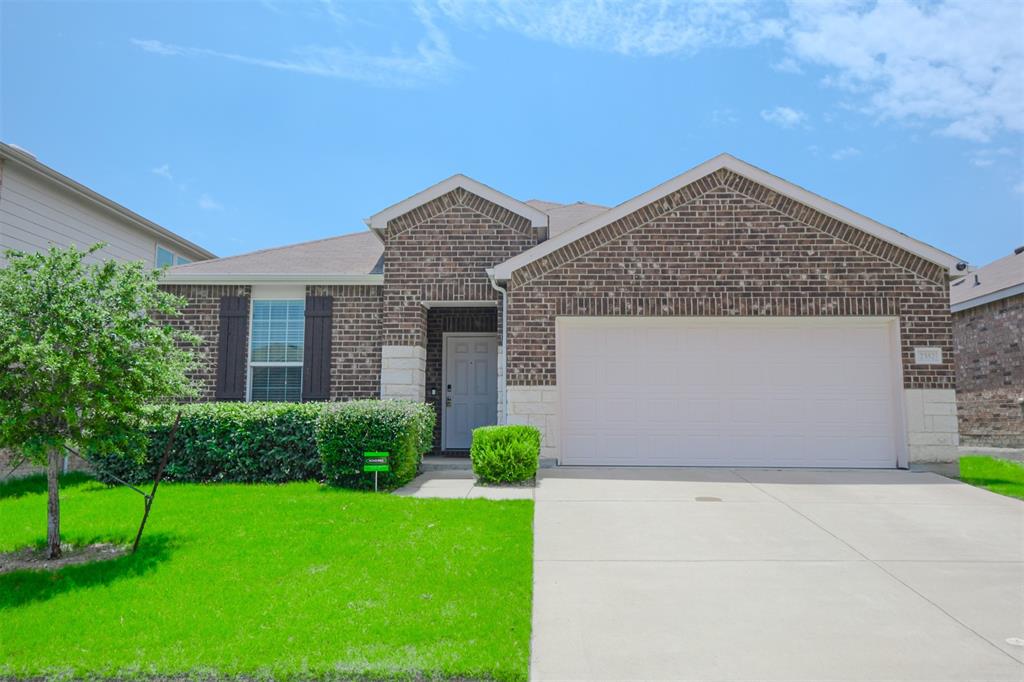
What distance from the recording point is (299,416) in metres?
9.16

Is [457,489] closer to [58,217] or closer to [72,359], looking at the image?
[72,359]

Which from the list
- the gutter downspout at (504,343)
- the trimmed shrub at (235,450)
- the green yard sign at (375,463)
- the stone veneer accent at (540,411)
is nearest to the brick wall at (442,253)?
the gutter downspout at (504,343)

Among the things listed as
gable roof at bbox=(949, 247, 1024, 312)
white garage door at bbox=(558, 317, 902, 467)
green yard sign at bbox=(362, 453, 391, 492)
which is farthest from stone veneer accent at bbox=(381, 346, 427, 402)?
gable roof at bbox=(949, 247, 1024, 312)

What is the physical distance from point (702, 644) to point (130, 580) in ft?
14.3

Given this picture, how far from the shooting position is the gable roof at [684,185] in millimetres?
9984

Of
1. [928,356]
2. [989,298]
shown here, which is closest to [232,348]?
[928,356]

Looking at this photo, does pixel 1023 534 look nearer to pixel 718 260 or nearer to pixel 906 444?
pixel 906 444

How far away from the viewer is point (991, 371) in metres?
14.2

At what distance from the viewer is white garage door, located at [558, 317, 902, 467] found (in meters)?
10.0

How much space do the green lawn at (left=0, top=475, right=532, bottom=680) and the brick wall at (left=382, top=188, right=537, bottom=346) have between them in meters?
4.49

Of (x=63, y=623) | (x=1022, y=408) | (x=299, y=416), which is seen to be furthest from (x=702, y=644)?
(x=1022, y=408)

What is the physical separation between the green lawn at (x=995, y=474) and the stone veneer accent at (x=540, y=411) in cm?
617

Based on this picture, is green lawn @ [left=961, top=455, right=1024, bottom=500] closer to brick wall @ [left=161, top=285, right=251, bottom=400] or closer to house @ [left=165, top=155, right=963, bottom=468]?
house @ [left=165, top=155, right=963, bottom=468]

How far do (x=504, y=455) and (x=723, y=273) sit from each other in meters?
4.76
